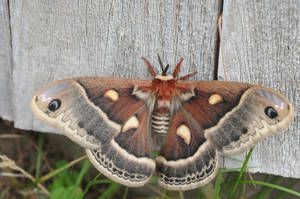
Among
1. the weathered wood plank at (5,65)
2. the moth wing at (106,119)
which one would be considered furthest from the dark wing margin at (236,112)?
the weathered wood plank at (5,65)

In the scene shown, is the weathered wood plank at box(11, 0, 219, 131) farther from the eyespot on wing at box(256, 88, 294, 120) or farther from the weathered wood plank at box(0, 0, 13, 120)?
the eyespot on wing at box(256, 88, 294, 120)

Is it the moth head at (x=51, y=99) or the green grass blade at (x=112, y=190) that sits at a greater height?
the moth head at (x=51, y=99)

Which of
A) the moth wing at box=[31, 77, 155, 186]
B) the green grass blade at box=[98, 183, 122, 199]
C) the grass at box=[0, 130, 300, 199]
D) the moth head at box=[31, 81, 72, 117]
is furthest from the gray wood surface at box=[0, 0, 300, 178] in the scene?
the green grass blade at box=[98, 183, 122, 199]

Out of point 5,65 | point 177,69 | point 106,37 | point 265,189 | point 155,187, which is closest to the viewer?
point 177,69

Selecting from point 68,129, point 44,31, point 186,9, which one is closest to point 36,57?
point 44,31

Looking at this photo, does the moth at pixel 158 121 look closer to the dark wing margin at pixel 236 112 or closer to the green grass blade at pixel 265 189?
the dark wing margin at pixel 236 112

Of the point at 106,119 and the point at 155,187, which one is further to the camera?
the point at 155,187

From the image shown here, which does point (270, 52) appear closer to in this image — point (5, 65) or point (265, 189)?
point (265, 189)

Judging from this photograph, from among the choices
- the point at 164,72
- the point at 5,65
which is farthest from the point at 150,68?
the point at 5,65
